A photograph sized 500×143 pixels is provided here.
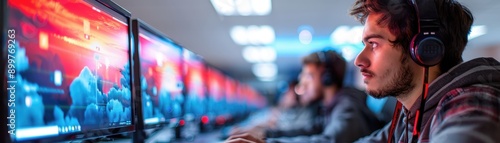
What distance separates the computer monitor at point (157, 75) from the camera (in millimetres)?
1337

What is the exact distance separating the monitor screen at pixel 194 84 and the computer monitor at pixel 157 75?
182mm

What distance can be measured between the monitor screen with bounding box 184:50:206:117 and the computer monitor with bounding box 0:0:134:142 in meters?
0.89

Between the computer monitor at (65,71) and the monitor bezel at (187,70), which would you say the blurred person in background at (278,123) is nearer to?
the monitor bezel at (187,70)

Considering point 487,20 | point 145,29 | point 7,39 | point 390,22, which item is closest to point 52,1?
point 7,39

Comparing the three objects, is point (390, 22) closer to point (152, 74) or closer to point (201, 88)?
point (152, 74)

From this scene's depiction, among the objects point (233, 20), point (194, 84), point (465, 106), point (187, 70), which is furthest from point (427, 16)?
point (233, 20)

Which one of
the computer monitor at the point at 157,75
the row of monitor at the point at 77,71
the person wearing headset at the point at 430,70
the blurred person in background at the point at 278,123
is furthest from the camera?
the blurred person in background at the point at 278,123

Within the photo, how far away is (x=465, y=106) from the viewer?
81cm

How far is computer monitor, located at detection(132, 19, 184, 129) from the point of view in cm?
134

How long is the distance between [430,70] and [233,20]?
2.96 meters

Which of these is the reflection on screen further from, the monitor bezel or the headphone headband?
the headphone headband

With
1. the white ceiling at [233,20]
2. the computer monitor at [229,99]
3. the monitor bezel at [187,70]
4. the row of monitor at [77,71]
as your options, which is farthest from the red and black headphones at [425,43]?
the computer monitor at [229,99]

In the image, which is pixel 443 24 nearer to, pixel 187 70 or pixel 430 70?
pixel 430 70

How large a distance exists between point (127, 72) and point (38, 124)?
1.55 feet
